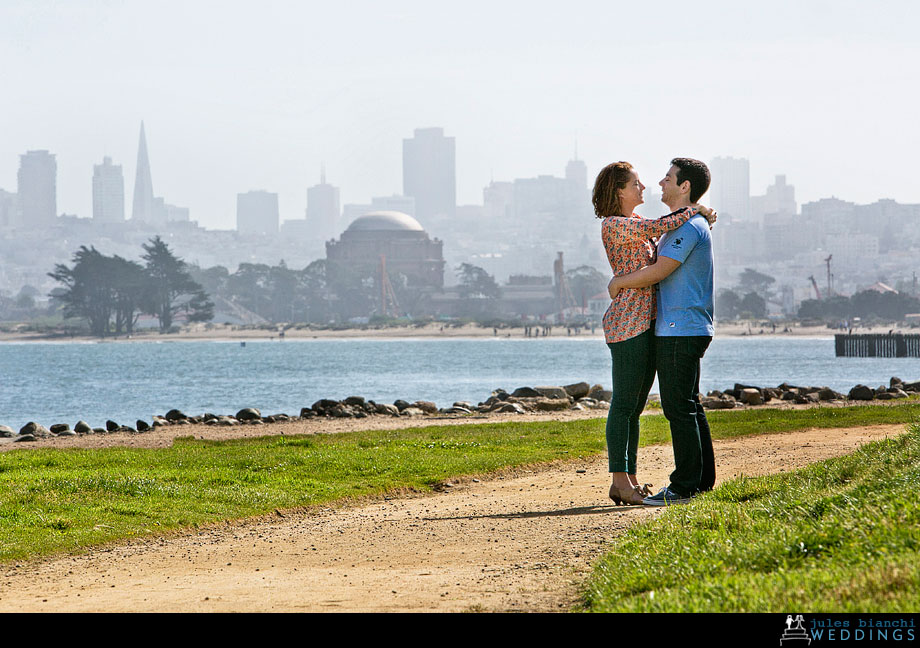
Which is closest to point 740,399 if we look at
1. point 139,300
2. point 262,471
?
point 262,471

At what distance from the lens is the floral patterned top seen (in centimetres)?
793

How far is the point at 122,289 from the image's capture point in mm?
151500

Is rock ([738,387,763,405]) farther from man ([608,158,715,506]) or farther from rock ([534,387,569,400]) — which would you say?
man ([608,158,715,506])

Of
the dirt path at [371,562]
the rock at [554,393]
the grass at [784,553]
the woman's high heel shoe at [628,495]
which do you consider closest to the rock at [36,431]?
the rock at [554,393]

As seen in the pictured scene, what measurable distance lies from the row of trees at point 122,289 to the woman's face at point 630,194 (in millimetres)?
143043

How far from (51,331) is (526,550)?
173 m

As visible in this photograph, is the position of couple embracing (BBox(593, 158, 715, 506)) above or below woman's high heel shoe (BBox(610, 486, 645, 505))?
above

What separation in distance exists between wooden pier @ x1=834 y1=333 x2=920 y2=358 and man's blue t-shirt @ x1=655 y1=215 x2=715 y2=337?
80.8 meters

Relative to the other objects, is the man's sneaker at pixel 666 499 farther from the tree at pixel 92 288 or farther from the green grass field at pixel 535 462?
the tree at pixel 92 288

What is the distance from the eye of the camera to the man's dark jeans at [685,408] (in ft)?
26.0

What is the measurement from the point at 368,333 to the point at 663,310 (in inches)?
6121

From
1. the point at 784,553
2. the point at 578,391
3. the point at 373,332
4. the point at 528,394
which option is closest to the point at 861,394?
the point at 578,391

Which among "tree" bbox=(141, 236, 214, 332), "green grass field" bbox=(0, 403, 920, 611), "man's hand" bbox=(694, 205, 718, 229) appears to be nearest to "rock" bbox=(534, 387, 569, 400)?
"green grass field" bbox=(0, 403, 920, 611)

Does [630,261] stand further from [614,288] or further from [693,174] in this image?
[693,174]
